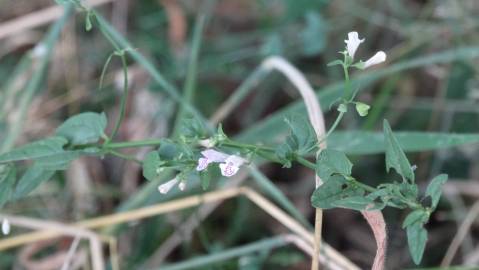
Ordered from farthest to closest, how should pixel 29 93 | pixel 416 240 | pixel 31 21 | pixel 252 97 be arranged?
pixel 252 97, pixel 31 21, pixel 29 93, pixel 416 240

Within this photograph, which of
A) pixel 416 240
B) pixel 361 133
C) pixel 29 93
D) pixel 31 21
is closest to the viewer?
pixel 416 240

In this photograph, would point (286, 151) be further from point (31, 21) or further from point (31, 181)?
point (31, 21)

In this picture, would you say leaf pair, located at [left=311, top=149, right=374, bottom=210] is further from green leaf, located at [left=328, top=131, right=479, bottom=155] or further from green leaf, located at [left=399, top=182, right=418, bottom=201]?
green leaf, located at [left=328, top=131, right=479, bottom=155]

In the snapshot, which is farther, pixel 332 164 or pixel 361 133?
pixel 361 133

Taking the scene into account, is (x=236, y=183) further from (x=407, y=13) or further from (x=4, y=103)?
(x=407, y=13)

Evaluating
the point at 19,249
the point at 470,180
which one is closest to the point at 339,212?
the point at 470,180

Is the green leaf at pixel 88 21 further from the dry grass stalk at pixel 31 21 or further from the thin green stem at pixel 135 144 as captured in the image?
the dry grass stalk at pixel 31 21

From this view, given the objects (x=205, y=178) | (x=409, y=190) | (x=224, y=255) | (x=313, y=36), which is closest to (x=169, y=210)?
(x=224, y=255)
